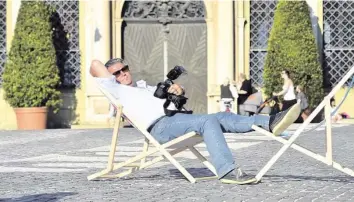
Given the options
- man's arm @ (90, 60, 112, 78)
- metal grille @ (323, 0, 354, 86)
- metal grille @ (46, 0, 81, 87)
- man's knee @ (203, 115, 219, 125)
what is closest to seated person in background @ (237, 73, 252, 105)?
metal grille @ (323, 0, 354, 86)

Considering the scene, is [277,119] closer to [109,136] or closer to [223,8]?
[109,136]

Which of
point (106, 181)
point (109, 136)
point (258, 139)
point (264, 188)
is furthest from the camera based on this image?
point (109, 136)

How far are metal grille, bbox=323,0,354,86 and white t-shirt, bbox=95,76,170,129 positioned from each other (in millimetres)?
11784

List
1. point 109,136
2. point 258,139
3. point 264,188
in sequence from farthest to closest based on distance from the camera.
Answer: point 109,136
point 258,139
point 264,188

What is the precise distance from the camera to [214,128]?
8039mm

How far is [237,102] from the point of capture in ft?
63.8

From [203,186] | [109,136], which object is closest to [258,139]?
[109,136]

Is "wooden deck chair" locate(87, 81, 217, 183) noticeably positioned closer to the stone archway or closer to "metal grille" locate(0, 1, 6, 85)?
the stone archway

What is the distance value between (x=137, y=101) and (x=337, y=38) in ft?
39.4

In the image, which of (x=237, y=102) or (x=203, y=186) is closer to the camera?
(x=203, y=186)

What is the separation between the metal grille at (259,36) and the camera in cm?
2003

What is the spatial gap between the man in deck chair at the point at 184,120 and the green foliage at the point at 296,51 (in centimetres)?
1053

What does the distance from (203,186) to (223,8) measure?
39.5ft

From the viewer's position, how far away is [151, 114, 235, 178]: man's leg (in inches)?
313
